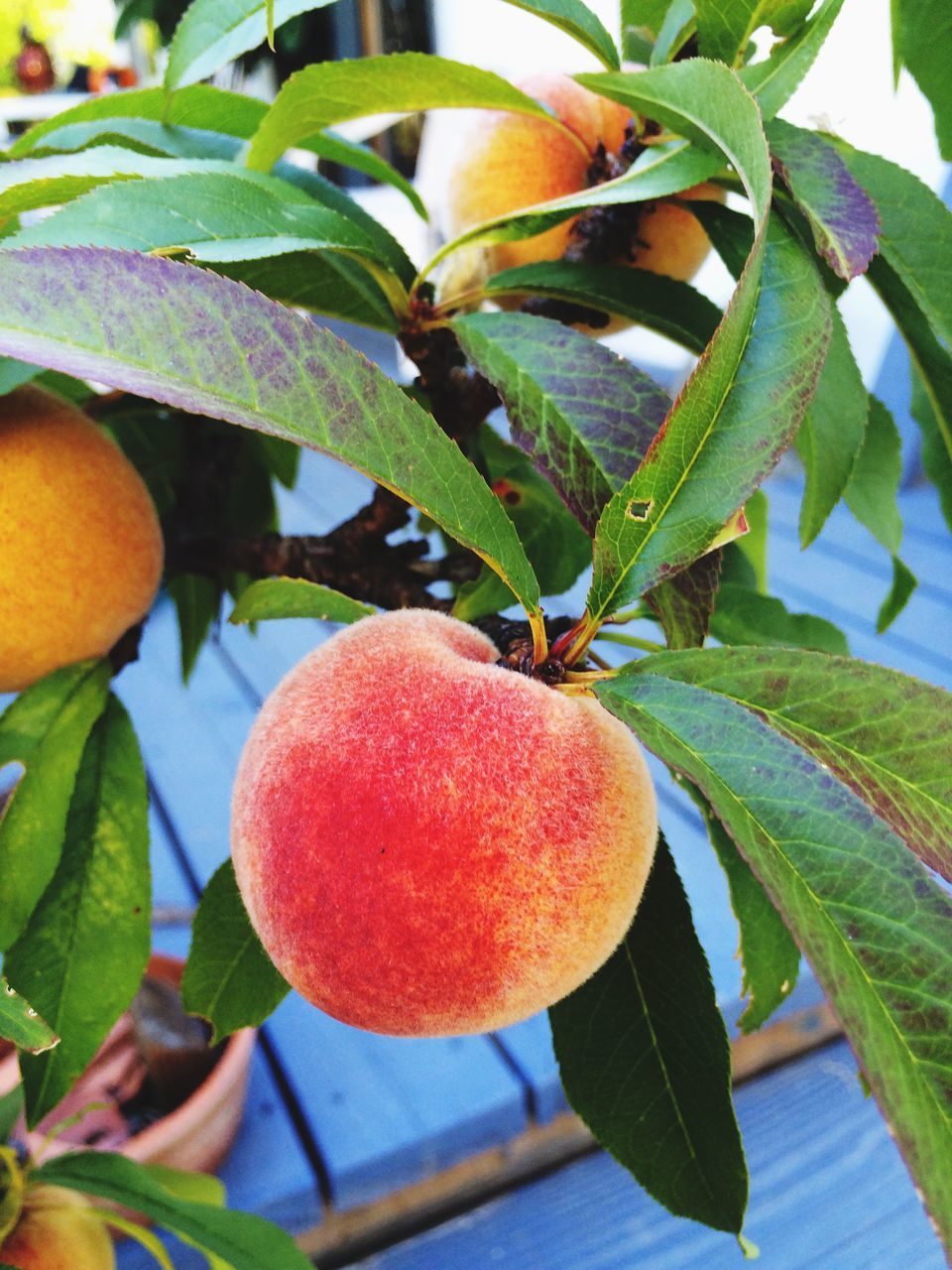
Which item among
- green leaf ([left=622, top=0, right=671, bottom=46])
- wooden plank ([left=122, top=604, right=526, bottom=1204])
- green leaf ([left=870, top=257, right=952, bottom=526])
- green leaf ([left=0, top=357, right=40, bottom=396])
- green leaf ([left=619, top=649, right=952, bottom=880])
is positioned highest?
green leaf ([left=622, top=0, right=671, bottom=46])

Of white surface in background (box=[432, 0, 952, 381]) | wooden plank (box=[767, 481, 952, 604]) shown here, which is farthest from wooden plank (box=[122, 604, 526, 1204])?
white surface in background (box=[432, 0, 952, 381])

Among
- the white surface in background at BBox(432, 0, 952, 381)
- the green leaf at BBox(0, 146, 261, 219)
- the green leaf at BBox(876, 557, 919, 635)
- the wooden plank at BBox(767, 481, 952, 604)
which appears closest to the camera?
the green leaf at BBox(0, 146, 261, 219)

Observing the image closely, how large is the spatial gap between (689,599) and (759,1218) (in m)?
0.50

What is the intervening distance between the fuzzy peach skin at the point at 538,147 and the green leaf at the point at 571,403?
0.36ft

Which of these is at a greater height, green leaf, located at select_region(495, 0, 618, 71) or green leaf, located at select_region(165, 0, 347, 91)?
green leaf, located at select_region(495, 0, 618, 71)

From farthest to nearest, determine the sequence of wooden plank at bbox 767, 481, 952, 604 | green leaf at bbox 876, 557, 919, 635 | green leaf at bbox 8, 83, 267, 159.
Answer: wooden plank at bbox 767, 481, 952, 604, green leaf at bbox 876, 557, 919, 635, green leaf at bbox 8, 83, 267, 159

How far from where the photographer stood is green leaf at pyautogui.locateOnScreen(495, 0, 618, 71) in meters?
0.34

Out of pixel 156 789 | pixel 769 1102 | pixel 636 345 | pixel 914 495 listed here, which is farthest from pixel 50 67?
pixel 769 1102

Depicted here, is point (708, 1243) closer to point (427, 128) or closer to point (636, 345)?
point (427, 128)

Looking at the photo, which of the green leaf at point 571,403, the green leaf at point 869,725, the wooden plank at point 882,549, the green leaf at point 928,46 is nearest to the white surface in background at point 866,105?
the wooden plank at point 882,549

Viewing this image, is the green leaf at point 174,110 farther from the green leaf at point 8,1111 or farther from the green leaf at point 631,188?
the green leaf at point 8,1111

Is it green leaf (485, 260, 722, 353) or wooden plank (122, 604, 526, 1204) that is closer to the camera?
green leaf (485, 260, 722, 353)

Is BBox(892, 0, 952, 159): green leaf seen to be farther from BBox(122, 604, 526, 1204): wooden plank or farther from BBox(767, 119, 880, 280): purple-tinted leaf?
BBox(122, 604, 526, 1204): wooden plank

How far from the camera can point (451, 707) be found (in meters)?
0.26
